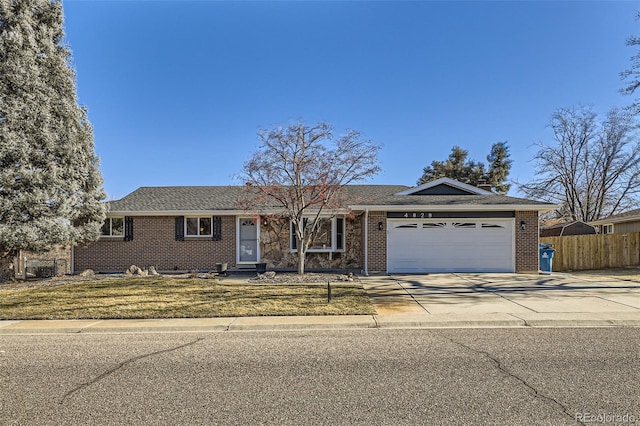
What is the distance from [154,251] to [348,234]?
29.0 ft

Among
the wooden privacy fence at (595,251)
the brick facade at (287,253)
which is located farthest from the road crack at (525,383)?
the wooden privacy fence at (595,251)

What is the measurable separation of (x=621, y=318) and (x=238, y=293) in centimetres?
928

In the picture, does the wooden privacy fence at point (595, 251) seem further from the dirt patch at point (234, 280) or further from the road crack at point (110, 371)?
the road crack at point (110, 371)

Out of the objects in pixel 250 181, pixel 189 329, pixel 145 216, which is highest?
pixel 250 181

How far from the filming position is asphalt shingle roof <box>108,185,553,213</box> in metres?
16.9

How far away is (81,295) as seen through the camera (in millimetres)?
11711

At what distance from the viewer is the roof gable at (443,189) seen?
18.4 metres

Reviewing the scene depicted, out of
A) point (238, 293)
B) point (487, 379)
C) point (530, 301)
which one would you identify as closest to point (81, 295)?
point (238, 293)

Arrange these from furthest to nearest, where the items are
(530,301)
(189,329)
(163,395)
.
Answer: (530,301), (189,329), (163,395)

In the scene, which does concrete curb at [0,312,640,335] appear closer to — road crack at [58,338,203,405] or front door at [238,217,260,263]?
road crack at [58,338,203,405]

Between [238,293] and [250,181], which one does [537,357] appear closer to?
[238,293]

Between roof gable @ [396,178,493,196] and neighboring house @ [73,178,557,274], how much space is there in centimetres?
4

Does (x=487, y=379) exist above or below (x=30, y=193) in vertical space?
below

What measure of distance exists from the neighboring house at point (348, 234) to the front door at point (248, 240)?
0.05m
